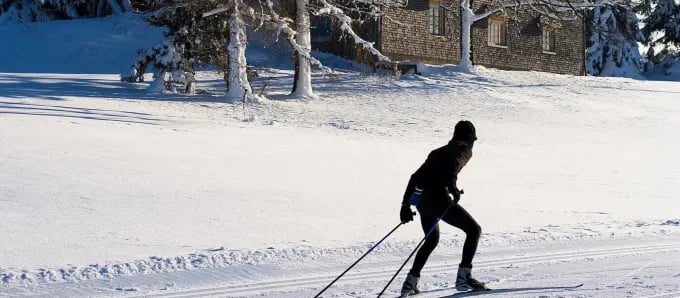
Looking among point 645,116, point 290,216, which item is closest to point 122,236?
point 290,216

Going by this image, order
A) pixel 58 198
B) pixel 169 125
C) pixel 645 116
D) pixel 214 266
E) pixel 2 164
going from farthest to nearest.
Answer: pixel 645 116 → pixel 169 125 → pixel 2 164 → pixel 58 198 → pixel 214 266

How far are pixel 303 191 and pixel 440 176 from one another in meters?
6.92

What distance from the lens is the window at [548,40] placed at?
41875mm

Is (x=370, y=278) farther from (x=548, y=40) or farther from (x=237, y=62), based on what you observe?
(x=548, y=40)

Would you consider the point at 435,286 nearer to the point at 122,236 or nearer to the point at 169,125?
the point at 122,236

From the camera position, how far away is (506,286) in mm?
8188

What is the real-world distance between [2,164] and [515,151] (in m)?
11.8

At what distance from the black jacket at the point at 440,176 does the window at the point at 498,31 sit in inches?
1306

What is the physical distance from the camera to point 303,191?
45.9ft

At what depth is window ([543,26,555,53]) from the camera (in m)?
41.9

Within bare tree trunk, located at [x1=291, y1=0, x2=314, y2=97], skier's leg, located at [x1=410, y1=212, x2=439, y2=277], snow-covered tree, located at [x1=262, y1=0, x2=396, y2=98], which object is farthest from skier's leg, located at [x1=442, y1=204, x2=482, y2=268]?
bare tree trunk, located at [x1=291, y1=0, x2=314, y2=97]

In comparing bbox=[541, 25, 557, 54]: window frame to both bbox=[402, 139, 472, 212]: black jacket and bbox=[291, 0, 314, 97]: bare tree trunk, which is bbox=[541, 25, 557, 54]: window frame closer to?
bbox=[291, 0, 314, 97]: bare tree trunk

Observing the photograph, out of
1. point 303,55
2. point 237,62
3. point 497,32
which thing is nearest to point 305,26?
point 303,55

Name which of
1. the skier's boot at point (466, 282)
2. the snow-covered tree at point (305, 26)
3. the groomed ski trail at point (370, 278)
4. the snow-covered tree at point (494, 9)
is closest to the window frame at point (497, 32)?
the snow-covered tree at point (494, 9)
